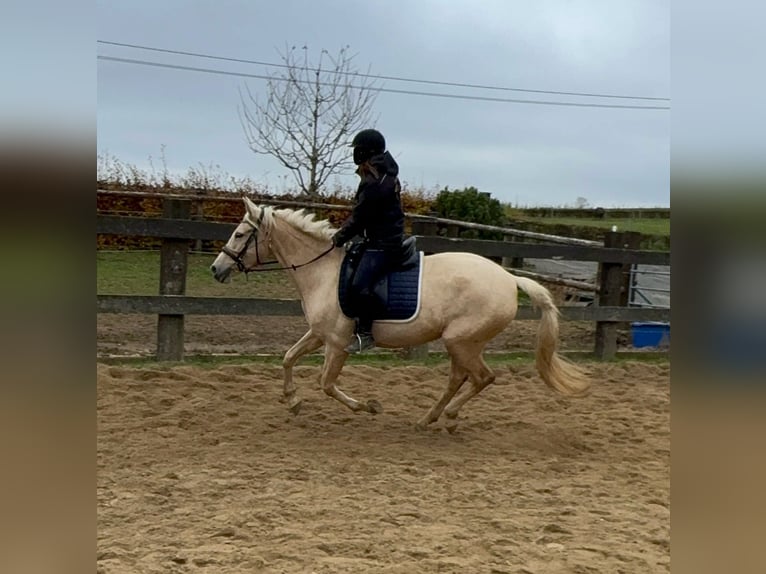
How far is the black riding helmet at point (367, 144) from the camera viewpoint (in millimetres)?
4504

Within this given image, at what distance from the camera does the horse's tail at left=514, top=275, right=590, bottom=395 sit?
Answer: 15.2 ft

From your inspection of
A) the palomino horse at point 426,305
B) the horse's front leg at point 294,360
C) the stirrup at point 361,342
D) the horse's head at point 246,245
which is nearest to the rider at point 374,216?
the stirrup at point 361,342

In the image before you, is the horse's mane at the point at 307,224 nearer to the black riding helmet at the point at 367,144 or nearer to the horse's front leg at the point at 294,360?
the black riding helmet at the point at 367,144

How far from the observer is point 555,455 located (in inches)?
172

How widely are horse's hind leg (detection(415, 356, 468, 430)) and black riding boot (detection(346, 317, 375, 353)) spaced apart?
0.63 metres

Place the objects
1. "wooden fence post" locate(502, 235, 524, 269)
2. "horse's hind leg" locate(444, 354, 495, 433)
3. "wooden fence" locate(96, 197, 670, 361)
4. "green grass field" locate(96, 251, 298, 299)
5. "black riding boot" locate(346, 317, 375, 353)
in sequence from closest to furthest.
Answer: "black riding boot" locate(346, 317, 375, 353) < "horse's hind leg" locate(444, 354, 495, 433) < "wooden fence" locate(96, 197, 670, 361) < "green grass field" locate(96, 251, 298, 299) < "wooden fence post" locate(502, 235, 524, 269)

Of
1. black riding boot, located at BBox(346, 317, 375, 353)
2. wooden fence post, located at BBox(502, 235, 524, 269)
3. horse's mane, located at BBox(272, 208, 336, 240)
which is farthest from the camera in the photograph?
wooden fence post, located at BBox(502, 235, 524, 269)

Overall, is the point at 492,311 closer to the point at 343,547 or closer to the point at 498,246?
the point at 343,547

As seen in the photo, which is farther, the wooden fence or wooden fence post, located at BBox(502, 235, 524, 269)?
wooden fence post, located at BBox(502, 235, 524, 269)

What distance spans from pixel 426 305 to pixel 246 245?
1.36 metres

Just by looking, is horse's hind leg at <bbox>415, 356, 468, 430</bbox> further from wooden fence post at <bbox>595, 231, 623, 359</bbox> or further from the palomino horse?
wooden fence post at <bbox>595, 231, 623, 359</bbox>

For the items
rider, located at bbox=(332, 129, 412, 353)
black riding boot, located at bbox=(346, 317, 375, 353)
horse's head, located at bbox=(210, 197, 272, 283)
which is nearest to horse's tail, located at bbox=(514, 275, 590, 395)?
rider, located at bbox=(332, 129, 412, 353)

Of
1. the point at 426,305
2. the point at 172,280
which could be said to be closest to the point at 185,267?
the point at 172,280
